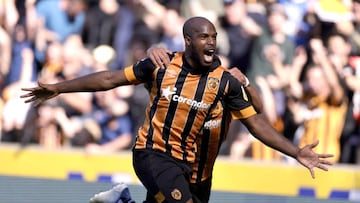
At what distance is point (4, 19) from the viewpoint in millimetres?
11508

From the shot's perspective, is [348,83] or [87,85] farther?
[348,83]

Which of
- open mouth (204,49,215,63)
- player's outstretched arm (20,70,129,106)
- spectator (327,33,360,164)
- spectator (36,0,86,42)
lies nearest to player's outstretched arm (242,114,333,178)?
open mouth (204,49,215,63)

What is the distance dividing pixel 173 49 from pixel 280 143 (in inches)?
168

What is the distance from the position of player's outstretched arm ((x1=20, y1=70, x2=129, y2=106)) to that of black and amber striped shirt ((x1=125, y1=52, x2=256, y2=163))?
92 mm

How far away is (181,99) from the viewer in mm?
6645

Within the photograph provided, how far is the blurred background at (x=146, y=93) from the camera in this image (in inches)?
412

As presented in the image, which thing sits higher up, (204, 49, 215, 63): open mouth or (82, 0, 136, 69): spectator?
(82, 0, 136, 69): spectator

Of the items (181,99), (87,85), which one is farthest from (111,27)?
(181,99)

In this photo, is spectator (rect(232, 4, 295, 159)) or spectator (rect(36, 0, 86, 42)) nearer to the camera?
spectator (rect(232, 4, 295, 159))

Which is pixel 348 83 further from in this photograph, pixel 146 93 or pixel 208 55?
pixel 208 55

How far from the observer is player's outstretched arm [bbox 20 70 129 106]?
6.79 m

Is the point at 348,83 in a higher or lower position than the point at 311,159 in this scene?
higher

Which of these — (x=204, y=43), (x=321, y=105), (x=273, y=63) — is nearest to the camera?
(x=204, y=43)

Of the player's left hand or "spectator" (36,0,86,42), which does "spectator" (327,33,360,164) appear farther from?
the player's left hand
